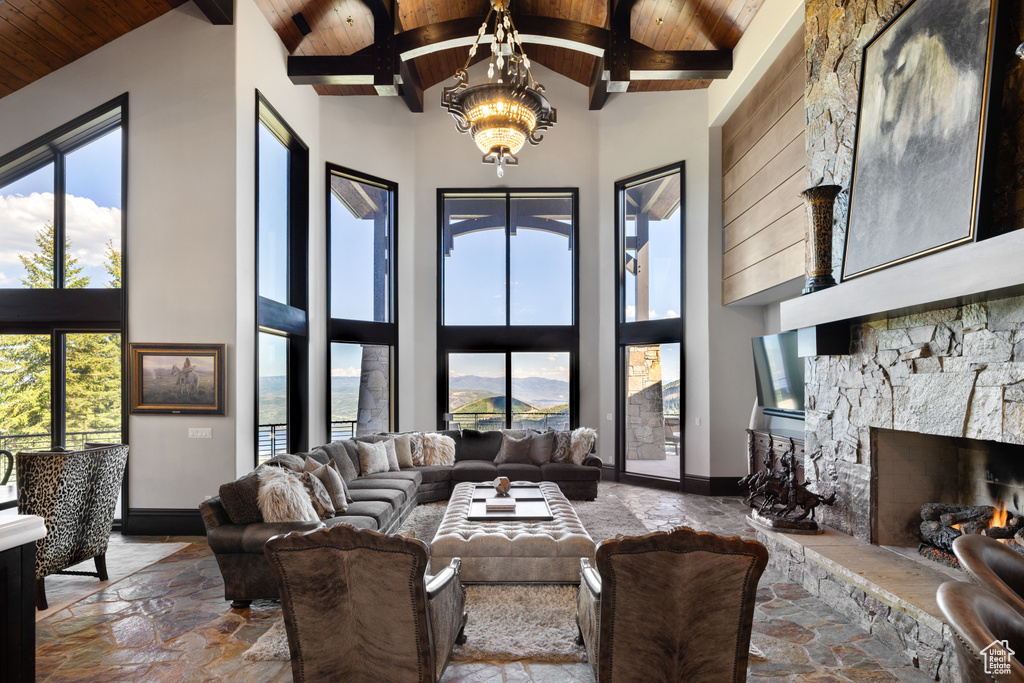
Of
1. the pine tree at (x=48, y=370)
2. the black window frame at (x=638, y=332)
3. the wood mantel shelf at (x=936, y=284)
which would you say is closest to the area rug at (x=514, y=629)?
the wood mantel shelf at (x=936, y=284)

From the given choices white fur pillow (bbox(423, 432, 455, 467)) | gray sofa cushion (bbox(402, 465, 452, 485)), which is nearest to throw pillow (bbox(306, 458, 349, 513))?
gray sofa cushion (bbox(402, 465, 452, 485))

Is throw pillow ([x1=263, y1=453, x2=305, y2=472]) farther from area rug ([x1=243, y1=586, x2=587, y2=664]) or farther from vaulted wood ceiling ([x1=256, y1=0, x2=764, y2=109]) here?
vaulted wood ceiling ([x1=256, y1=0, x2=764, y2=109])

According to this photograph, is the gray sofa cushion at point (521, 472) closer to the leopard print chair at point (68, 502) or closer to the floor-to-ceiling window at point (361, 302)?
the floor-to-ceiling window at point (361, 302)

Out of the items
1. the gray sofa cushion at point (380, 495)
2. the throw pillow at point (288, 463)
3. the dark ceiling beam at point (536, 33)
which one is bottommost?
the gray sofa cushion at point (380, 495)

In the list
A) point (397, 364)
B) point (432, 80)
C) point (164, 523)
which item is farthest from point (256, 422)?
point (432, 80)

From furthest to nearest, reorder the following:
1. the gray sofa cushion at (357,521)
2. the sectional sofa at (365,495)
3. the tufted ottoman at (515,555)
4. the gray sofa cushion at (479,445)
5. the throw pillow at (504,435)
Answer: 1. the gray sofa cushion at (479,445)
2. the throw pillow at (504,435)
3. the gray sofa cushion at (357,521)
4. the tufted ottoman at (515,555)
5. the sectional sofa at (365,495)

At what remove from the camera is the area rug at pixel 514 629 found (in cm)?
306

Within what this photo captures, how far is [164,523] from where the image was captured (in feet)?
17.8

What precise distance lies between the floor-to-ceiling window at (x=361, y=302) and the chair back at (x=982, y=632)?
765 cm

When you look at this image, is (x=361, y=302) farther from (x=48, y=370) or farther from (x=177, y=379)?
(x=48, y=370)

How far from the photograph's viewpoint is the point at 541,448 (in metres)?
7.36

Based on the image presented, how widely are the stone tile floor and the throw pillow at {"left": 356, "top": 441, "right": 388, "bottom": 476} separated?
2160mm

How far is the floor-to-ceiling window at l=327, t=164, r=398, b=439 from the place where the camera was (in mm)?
8195

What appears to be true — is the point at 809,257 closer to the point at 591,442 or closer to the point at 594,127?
the point at 591,442
